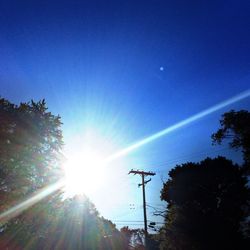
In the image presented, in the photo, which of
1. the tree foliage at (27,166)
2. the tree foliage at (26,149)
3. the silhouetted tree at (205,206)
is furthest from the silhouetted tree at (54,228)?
the silhouetted tree at (205,206)

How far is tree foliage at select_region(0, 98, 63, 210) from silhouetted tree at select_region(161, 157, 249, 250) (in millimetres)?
16821

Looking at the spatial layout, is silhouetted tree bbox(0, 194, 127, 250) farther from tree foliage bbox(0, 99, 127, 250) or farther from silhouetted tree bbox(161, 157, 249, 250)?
silhouetted tree bbox(161, 157, 249, 250)

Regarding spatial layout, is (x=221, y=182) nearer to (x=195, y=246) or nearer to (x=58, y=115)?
(x=195, y=246)

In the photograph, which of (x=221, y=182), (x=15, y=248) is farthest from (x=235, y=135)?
(x=15, y=248)

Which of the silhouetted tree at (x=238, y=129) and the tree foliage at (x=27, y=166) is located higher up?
the silhouetted tree at (x=238, y=129)

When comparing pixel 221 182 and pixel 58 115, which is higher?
pixel 221 182

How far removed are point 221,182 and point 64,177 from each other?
19.7m

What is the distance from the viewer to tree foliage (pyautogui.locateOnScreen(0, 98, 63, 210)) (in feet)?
47.4

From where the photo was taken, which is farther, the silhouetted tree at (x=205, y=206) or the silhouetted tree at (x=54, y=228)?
the silhouetted tree at (x=205, y=206)

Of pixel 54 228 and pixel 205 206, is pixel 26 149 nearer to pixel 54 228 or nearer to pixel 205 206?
pixel 54 228

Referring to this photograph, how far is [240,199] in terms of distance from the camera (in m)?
29.0

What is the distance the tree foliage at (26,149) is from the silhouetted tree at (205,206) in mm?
16821

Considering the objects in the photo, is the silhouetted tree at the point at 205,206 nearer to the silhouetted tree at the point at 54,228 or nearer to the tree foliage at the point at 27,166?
the silhouetted tree at the point at 54,228

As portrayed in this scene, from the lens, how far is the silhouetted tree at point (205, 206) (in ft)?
86.9
